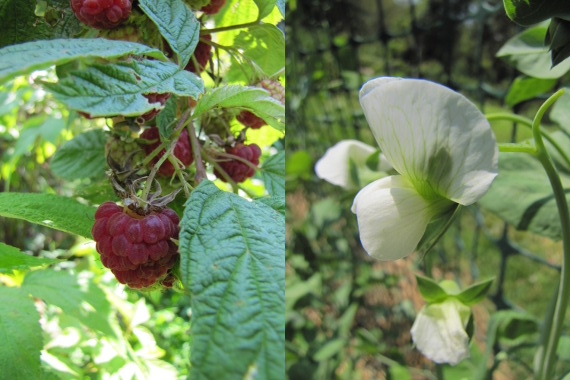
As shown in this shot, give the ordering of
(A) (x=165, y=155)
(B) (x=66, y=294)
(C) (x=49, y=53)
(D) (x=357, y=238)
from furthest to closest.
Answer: (D) (x=357, y=238), (B) (x=66, y=294), (A) (x=165, y=155), (C) (x=49, y=53)

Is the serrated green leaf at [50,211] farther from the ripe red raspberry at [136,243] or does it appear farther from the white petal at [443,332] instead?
the white petal at [443,332]

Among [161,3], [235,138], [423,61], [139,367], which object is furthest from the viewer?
[423,61]

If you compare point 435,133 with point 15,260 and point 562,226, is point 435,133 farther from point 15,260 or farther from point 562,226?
point 15,260

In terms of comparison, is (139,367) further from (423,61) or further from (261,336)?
(423,61)

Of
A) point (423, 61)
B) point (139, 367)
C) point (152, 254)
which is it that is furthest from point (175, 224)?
point (423, 61)

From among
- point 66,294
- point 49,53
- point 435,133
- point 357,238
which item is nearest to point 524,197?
point 435,133

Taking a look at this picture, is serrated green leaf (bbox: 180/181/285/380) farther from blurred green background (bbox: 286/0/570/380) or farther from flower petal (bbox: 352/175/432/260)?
blurred green background (bbox: 286/0/570/380)
